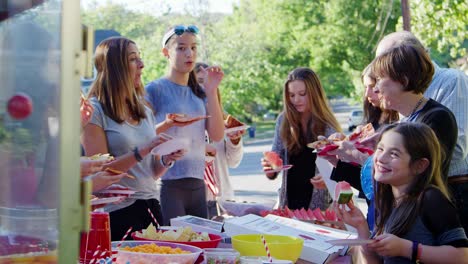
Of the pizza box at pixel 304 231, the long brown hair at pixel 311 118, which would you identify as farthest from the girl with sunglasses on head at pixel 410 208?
the long brown hair at pixel 311 118

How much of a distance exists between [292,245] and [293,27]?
152ft

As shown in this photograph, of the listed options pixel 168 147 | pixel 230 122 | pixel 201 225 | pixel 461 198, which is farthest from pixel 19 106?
pixel 230 122

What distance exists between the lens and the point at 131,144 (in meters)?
4.60

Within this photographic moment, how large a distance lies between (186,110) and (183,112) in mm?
35

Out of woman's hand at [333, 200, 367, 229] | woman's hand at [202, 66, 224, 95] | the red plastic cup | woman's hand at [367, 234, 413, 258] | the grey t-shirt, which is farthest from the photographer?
woman's hand at [202, 66, 224, 95]

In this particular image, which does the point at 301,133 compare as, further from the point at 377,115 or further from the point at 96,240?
the point at 96,240

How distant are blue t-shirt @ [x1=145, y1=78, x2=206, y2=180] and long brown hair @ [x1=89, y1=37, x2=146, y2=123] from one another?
0.90 metres

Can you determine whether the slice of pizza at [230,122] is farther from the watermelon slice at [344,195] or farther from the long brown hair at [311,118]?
the watermelon slice at [344,195]

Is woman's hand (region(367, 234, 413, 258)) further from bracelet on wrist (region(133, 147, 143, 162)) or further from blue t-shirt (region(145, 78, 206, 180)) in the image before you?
blue t-shirt (region(145, 78, 206, 180))

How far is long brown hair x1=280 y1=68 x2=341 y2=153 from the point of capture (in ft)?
20.7

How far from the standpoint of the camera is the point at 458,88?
484 cm

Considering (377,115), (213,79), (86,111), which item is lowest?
(377,115)

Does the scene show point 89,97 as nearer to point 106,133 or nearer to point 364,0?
point 106,133

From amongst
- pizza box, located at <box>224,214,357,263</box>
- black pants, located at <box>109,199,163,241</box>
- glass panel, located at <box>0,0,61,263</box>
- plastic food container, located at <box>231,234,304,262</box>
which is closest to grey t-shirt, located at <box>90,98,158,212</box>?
black pants, located at <box>109,199,163,241</box>
